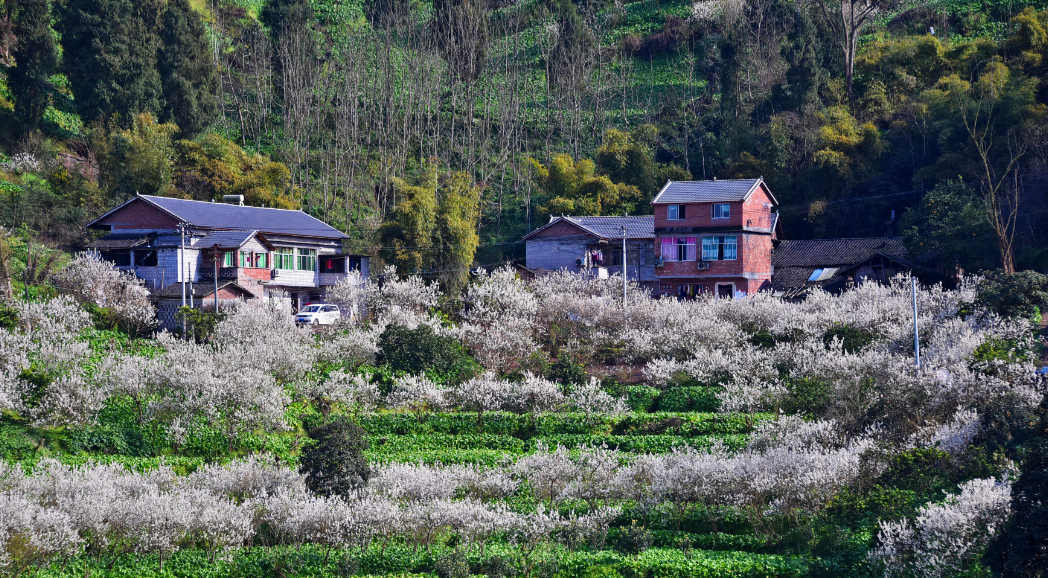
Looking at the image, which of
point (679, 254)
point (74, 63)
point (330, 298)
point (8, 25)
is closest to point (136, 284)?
point (330, 298)

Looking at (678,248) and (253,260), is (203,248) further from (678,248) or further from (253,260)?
(678,248)

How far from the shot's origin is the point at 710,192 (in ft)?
161

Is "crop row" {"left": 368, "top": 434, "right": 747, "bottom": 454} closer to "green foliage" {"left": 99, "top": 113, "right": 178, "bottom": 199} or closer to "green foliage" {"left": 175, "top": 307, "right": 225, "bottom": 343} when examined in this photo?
"green foliage" {"left": 175, "top": 307, "right": 225, "bottom": 343}

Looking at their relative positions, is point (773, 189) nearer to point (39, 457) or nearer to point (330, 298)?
point (330, 298)

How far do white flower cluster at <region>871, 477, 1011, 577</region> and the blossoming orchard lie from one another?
2.1 inches

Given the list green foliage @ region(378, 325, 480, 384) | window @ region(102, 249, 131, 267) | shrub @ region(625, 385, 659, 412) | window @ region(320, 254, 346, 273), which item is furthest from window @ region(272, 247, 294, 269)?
shrub @ region(625, 385, 659, 412)

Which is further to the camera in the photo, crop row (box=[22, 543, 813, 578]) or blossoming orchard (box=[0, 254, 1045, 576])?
blossoming orchard (box=[0, 254, 1045, 576])

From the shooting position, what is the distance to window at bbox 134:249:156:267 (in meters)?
46.8

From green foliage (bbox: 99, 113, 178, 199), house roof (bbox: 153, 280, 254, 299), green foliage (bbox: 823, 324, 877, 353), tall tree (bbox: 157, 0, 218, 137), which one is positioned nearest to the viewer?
green foliage (bbox: 823, 324, 877, 353)

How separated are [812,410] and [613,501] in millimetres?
8587

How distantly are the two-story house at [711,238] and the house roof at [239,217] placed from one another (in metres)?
18.3

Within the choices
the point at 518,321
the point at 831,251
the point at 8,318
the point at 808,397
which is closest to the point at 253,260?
the point at 8,318

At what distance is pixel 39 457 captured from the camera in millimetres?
25703

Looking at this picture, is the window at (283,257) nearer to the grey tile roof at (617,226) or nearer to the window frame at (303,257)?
the window frame at (303,257)
